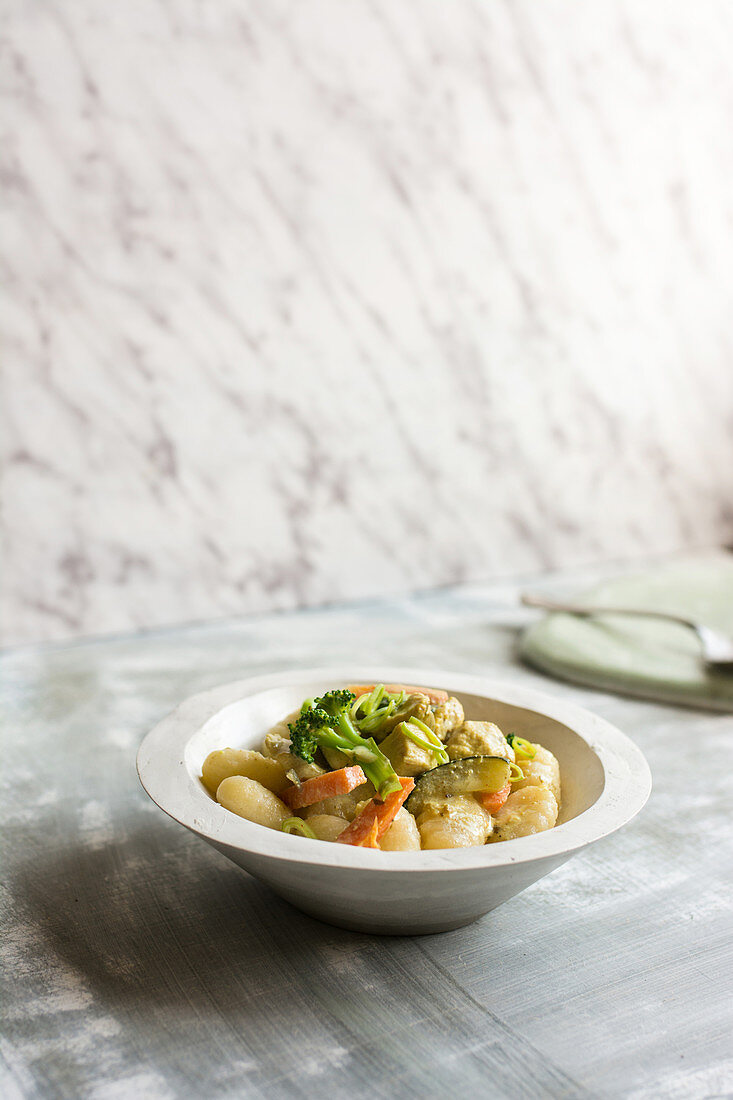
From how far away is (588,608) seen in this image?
1270mm

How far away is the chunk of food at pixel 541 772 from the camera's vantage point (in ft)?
2.03

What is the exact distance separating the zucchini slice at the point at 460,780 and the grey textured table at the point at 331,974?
9cm

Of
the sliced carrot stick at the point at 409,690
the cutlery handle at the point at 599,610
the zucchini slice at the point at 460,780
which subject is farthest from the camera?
the cutlery handle at the point at 599,610

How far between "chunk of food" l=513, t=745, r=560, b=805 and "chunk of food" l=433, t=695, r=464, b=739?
0.05m

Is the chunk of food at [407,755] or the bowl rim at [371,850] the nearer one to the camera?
the bowl rim at [371,850]

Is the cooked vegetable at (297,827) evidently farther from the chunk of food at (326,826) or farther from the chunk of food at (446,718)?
the chunk of food at (446,718)

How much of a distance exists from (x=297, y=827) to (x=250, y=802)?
0.03 m

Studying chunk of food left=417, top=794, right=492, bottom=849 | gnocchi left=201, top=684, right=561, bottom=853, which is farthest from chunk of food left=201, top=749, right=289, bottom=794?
chunk of food left=417, top=794, right=492, bottom=849

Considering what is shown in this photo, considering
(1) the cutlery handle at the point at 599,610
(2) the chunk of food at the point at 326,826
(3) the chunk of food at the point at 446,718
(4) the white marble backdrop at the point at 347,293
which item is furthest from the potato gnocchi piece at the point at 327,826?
(4) the white marble backdrop at the point at 347,293

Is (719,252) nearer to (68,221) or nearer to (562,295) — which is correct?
(562,295)

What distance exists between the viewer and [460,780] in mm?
592

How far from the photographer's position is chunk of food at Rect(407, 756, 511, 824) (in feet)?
1.92

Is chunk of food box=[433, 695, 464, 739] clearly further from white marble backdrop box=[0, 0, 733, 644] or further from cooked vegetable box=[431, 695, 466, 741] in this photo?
white marble backdrop box=[0, 0, 733, 644]

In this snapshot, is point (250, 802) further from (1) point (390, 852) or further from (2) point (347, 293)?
(2) point (347, 293)
